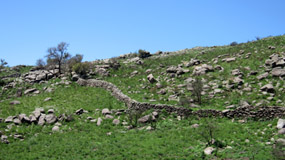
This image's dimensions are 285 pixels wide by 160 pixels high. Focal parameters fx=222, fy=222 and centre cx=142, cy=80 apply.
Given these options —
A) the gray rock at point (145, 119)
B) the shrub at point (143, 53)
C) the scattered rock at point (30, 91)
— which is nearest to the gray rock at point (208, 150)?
the gray rock at point (145, 119)

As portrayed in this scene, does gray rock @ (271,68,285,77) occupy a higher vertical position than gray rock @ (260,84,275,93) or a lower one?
higher

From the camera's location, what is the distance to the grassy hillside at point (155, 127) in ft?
60.7

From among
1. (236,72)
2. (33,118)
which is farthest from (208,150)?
(33,118)

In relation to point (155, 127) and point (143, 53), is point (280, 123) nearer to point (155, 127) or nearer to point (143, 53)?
point (155, 127)

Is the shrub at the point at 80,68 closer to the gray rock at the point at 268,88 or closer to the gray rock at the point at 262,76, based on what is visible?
the gray rock at the point at 262,76

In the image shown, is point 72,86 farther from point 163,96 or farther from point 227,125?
point 227,125

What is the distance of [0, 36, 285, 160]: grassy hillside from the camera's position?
18.5m

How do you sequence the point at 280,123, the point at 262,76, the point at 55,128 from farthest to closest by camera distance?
the point at 262,76 → the point at 55,128 → the point at 280,123

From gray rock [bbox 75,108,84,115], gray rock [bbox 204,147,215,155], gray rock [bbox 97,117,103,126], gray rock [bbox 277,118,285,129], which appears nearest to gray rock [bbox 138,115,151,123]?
gray rock [bbox 97,117,103,126]

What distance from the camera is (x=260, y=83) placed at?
29500 millimetres

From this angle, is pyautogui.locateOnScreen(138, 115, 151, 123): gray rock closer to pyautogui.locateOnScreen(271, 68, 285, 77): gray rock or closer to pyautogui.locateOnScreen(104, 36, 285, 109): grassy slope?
pyautogui.locateOnScreen(104, 36, 285, 109): grassy slope

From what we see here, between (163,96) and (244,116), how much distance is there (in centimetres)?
1211

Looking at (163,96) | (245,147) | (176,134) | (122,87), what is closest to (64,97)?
(122,87)

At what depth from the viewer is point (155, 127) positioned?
24594mm
